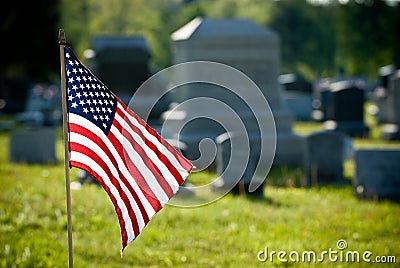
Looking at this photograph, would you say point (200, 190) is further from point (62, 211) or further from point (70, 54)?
point (70, 54)

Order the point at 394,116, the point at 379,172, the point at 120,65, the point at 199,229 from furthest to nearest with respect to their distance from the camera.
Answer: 1. the point at 120,65
2. the point at 394,116
3. the point at 379,172
4. the point at 199,229

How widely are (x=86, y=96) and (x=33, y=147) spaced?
12526 mm

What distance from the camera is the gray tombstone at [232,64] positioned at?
16.7m

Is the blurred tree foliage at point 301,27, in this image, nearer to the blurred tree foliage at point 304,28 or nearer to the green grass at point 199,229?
the blurred tree foliage at point 304,28

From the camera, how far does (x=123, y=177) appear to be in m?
5.40

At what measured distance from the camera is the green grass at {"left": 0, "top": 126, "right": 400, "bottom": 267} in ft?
25.7

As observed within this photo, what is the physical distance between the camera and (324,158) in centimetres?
1388

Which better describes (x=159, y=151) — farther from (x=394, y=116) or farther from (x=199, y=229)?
(x=394, y=116)

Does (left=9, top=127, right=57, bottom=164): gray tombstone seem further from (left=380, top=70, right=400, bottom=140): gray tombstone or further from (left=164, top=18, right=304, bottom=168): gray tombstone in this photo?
(left=380, top=70, right=400, bottom=140): gray tombstone

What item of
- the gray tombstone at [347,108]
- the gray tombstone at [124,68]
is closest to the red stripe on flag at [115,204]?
the gray tombstone at [124,68]

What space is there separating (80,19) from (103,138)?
2175 inches

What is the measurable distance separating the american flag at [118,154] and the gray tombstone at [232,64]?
35.9ft

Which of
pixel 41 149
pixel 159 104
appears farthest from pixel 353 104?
pixel 41 149

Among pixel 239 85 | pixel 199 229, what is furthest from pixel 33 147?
pixel 199 229
